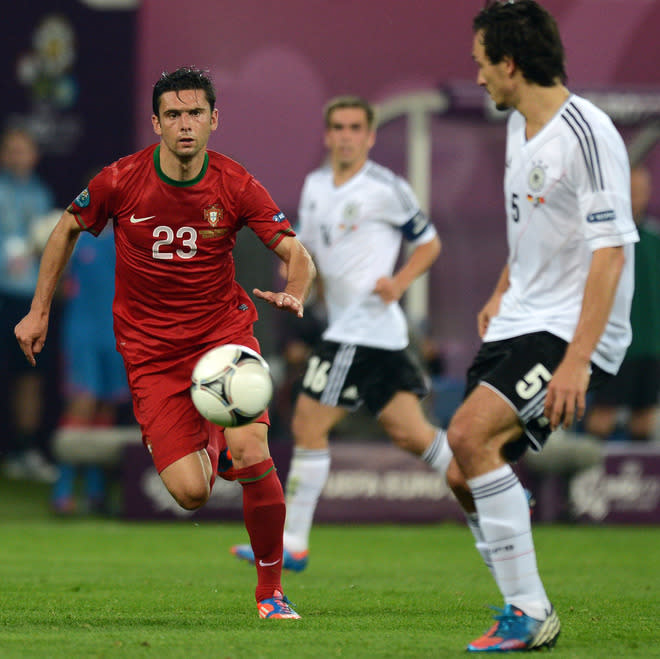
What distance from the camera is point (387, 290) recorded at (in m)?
8.94

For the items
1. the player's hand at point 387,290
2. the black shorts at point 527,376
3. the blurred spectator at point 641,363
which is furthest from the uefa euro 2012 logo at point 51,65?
the black shorts at point 527,376

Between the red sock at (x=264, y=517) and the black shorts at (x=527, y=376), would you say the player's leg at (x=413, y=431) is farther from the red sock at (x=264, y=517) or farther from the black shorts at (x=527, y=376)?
the black shorts at (x=527, y=376)

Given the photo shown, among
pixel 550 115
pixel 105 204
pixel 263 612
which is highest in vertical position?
pixel 550 115

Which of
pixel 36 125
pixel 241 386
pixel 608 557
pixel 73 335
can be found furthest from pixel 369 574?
pixel 36 125

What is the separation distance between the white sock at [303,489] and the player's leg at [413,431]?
0.43 metres

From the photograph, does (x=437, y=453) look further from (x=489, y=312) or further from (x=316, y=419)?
(x=489, y=312)

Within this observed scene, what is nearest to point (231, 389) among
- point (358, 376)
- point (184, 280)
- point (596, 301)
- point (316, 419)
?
point (184, 280)

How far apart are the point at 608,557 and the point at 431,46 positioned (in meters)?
5.36

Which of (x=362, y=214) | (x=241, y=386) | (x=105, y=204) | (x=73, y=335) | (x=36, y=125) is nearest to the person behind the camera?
(x=241, y=386)

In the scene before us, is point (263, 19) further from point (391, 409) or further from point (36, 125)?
point (391, 409)

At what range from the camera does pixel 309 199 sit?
923cm

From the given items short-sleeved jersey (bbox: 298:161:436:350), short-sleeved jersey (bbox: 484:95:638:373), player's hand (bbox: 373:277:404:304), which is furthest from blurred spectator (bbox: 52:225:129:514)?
short-sleeved jersey (bbox: 484:95:638:373)

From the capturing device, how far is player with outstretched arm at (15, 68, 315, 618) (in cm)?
637

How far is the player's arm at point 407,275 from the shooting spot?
8.95m
